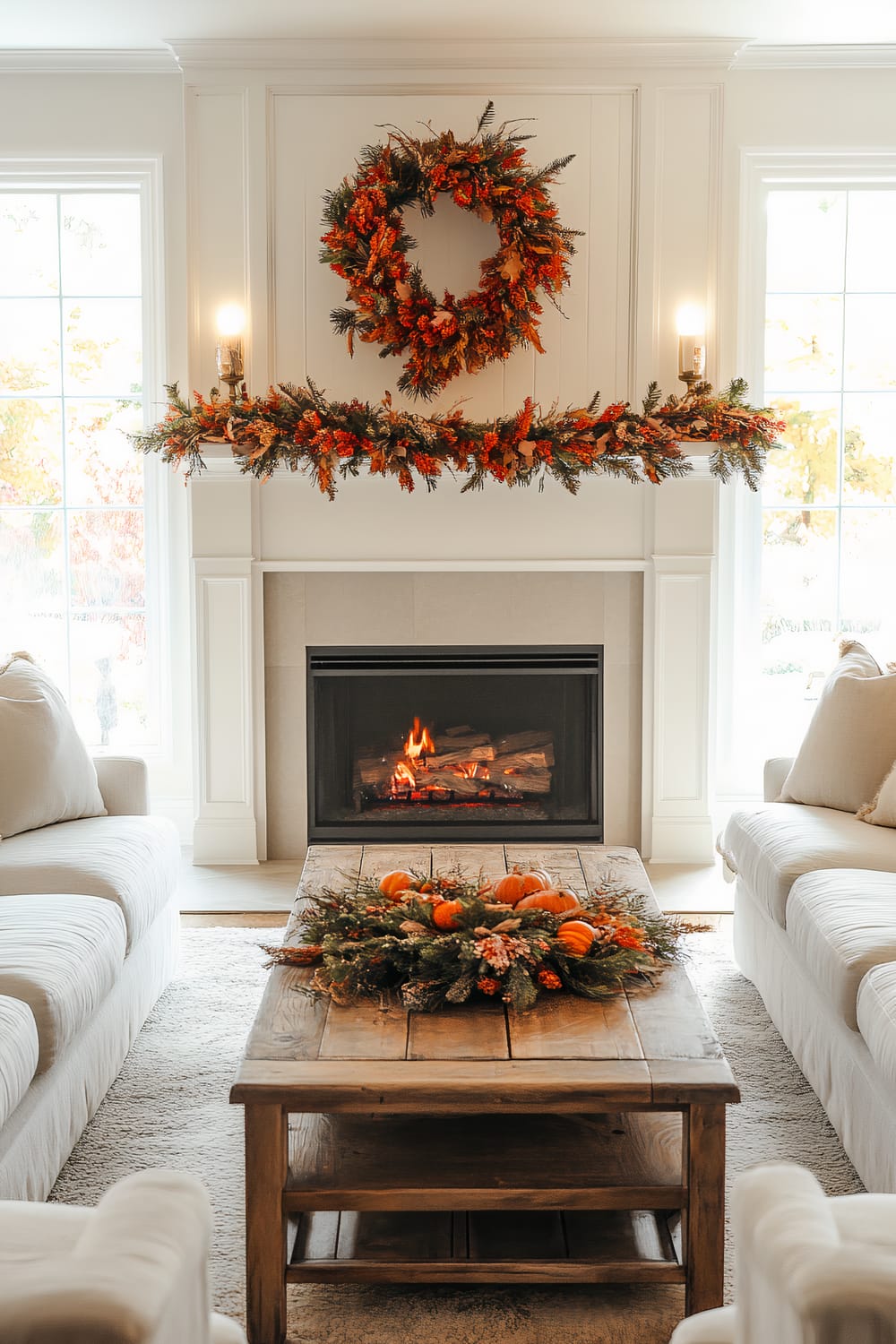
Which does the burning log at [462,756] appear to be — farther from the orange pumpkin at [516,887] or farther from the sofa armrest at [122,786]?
the orange pumpkin at [516,887]

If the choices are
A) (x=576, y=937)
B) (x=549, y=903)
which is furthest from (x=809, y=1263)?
→ (x=549, y=903)

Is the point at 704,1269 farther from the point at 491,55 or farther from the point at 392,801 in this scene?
the point at 491,55

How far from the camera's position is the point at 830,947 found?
2.36 meters

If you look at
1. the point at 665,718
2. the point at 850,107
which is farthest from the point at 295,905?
the point at 850,107

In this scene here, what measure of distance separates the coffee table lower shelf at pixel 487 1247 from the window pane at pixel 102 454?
317 cm

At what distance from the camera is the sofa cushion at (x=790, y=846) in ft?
9.17

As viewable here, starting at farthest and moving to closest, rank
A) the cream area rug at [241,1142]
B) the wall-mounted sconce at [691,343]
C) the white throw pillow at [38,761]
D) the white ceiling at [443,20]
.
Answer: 1. the wall-mounted sconce at [691,343]
2. the white ceiling at [443,20]
3. the white throw pillow at [38,761]
4. the cream area rug at [241,1142]

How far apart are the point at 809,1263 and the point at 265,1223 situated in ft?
3.53

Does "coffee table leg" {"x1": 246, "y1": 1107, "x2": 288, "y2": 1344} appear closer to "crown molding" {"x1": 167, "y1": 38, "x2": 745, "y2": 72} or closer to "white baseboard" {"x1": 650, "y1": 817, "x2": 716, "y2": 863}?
"white baseboard" {"x1": 650, "y1": 817, "x2": 716, "y2": 863}

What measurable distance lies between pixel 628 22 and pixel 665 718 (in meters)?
2.31

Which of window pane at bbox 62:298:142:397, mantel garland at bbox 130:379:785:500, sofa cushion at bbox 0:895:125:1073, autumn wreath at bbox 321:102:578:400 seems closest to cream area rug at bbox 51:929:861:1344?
sofa cushion at bbox 0:895:125:1073

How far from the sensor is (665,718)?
14.0ft

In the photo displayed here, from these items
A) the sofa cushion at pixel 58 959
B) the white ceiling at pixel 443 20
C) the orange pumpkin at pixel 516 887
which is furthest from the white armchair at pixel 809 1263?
the white ceiling at pixel 443 20

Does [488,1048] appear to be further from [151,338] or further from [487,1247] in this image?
[151,338]
